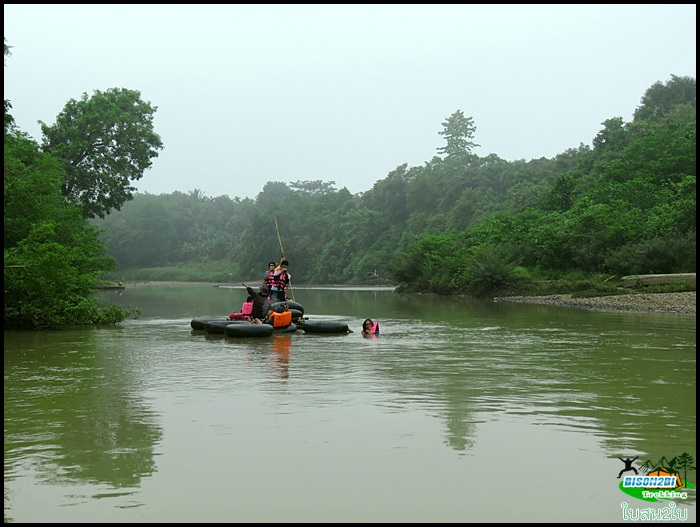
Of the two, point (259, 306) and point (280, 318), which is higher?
point (259, 306)

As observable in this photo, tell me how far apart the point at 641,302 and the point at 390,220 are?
201ft

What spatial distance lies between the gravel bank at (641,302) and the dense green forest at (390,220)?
156 inches

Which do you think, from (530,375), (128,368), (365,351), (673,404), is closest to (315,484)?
(673,404)

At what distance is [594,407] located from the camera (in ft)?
28.7

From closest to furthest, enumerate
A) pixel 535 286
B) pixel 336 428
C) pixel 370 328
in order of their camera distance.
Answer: pixel 336 428 < pixel 370 328 < pixel 535 286

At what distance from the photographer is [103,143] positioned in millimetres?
38094

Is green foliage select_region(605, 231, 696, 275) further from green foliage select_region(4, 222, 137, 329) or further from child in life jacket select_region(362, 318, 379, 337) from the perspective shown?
green foliage select_region(4, 222, 137, 329)

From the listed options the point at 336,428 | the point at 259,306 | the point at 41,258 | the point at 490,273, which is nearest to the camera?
the point at 336,428

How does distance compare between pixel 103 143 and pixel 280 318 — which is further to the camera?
pixel 103 143

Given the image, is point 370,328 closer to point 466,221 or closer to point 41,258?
point 41,258

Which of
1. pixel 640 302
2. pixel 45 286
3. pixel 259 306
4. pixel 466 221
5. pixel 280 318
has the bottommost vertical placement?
pixel 280 318

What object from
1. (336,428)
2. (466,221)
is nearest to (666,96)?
(466,221)

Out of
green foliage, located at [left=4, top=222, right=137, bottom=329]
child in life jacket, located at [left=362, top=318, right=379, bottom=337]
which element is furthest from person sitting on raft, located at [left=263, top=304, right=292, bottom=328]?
green foliage, located at [left=4, top=222, right=137, bottom=329]

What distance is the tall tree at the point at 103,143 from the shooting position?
36969mm
